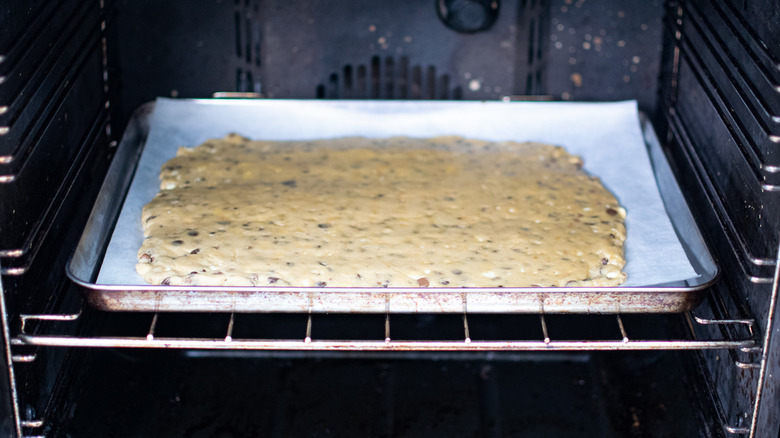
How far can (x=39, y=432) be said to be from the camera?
55.9 inches

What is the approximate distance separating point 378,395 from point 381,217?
0.40 m

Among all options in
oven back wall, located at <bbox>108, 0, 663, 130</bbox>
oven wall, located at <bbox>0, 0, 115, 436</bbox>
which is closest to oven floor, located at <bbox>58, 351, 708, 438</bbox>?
oven wall, located at <bbox>0, 0, 115, 436</bbox>

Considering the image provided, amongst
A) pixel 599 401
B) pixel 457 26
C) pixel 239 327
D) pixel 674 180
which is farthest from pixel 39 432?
pixel 674 180

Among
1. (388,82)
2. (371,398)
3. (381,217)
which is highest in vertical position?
(388,82)

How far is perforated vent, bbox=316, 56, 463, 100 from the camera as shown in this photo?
2.03 meters

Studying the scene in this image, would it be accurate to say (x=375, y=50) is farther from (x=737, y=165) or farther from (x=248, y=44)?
(x=737, y=165)

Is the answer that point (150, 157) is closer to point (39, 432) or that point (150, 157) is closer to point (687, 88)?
point (39, 432)

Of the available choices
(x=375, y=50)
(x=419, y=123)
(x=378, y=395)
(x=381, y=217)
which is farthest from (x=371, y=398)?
(x=375, y=50)

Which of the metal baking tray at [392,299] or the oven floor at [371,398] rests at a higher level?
the metal baking tray at [392,299]

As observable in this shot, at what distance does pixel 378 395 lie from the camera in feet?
5.63

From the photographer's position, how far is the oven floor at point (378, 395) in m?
1.60

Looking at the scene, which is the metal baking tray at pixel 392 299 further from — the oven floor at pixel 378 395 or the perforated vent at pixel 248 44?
the perforated vent at pixel 248 44

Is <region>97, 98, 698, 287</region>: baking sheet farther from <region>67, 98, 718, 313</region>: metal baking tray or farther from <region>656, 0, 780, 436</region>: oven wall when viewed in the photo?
<region>67, 98, 718, 313</region>: metal baking tray

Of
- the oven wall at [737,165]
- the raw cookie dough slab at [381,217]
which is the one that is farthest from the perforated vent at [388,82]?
the oven wall at [737,165]
